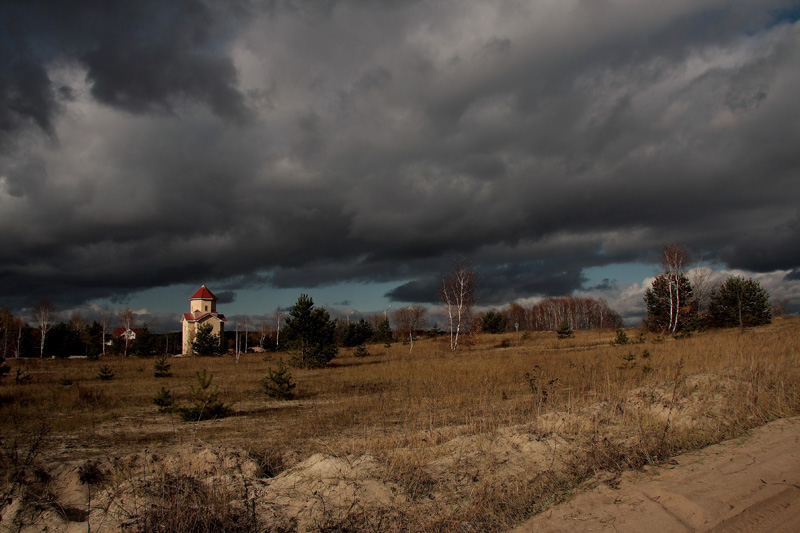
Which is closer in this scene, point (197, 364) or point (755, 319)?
point (197, 364)

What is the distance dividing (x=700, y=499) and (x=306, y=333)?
1033 inches

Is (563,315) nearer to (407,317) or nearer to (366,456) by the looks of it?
(407,317)

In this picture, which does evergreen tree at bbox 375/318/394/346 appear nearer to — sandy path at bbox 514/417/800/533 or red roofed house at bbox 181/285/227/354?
red roofed house at bbox 181/285/227/354

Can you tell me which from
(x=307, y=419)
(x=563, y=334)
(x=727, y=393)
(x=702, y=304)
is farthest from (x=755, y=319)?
(x=307, y=419)

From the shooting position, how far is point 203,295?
62000 millimetres

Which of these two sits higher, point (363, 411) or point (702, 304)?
point (702, 304)

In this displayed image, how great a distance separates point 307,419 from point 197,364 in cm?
2704

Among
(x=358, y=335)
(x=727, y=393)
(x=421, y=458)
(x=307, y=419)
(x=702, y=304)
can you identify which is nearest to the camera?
(x=421, y=458)

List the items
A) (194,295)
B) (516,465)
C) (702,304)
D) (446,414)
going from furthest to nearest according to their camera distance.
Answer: (194,295), (702,304), (446,414), (516,465)

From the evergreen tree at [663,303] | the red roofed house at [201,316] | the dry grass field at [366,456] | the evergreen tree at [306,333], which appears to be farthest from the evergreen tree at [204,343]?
the evergreen tree at [663,303]

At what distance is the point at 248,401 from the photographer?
49.8 ft

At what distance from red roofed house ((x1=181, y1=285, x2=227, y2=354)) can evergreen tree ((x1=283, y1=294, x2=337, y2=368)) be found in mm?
33023

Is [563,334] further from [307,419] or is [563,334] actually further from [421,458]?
[421,458]

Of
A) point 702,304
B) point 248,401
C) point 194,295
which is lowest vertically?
point 248,401
